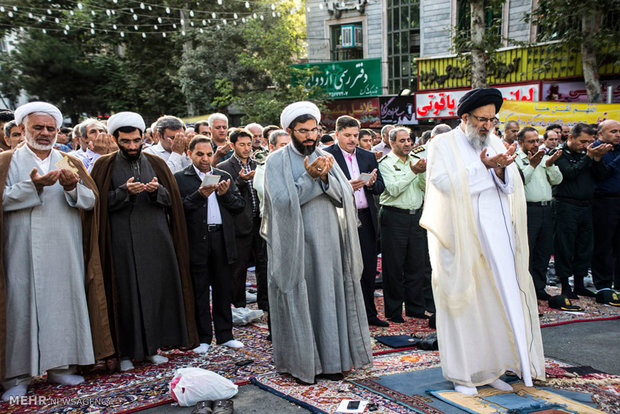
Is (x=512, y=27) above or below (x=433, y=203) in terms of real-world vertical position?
above

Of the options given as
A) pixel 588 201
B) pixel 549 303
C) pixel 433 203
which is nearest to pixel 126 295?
pixel 433 203

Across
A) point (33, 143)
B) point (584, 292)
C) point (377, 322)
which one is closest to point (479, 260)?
point (377, 322)

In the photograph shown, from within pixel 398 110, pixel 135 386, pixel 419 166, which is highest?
pixel 398 110

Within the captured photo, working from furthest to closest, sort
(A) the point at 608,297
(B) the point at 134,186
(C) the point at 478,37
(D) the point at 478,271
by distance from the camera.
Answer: (C) the point at 478,37 < (A) the point at 608,297 < (B) the point at 134,186 < (D) the point at 478,271

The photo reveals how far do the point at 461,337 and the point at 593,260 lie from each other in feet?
14.3

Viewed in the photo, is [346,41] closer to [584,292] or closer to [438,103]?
[438,103]

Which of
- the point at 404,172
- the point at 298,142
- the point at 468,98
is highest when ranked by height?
the point at 468,98

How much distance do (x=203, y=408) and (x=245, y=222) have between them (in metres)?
2.56

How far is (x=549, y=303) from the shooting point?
671 centimetres

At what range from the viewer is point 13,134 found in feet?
16.6

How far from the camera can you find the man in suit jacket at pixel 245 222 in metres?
5.97

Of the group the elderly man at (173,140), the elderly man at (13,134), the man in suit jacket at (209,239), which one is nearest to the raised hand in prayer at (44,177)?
the elderly man at (13,134)

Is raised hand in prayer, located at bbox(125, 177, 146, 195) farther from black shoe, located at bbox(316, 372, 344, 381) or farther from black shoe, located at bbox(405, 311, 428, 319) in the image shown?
black shoe, located at bbox(405, 311, 428, 319)

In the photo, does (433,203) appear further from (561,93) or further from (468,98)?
(561,93)
